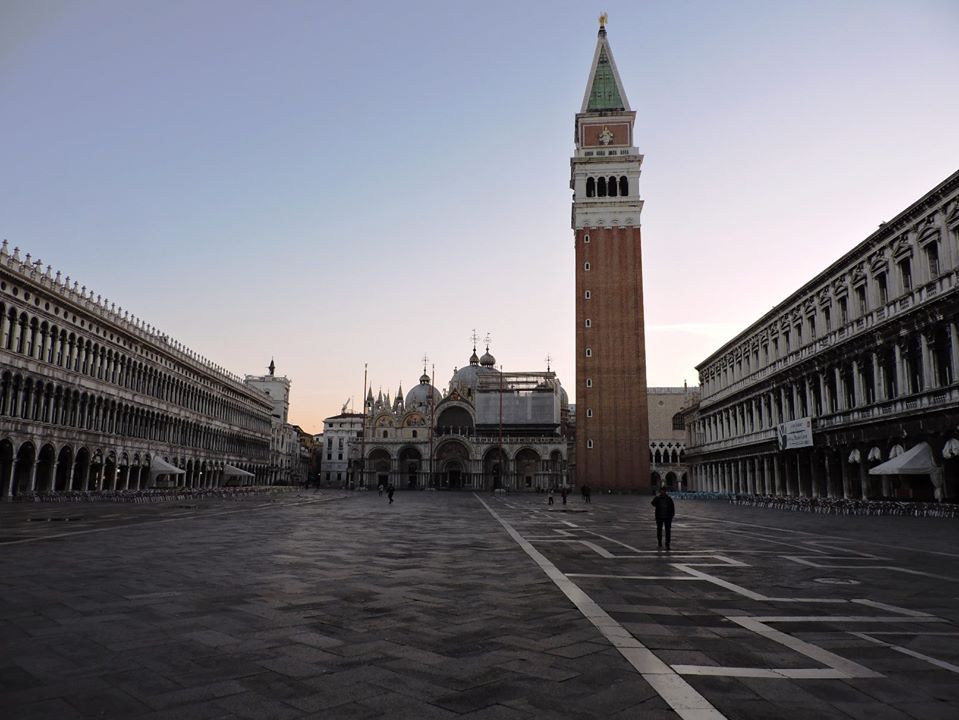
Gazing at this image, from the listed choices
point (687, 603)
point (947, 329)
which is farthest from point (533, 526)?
point (947, 329)

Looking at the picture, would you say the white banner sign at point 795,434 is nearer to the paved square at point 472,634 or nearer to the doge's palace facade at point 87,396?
the paved square at point 472,634

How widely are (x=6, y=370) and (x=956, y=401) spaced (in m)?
44.0

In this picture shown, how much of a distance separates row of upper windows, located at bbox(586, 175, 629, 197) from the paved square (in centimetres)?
5977

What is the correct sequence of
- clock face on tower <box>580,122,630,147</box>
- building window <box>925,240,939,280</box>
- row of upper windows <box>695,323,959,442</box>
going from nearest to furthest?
row of upper windows <box>695,323,959,442</box>
building window <box>925,240,939,280</box>
clock face on tower <box>580,122,630,147</box>

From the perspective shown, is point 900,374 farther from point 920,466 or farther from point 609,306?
point 609,306

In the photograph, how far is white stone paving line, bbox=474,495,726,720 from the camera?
421cm

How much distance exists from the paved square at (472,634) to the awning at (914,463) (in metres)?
15.3

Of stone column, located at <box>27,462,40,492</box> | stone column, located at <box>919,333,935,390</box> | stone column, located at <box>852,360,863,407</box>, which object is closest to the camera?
stone column, located at <box>919,333,935,390</box>

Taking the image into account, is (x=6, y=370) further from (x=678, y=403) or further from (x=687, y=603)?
(x=678, y=403)

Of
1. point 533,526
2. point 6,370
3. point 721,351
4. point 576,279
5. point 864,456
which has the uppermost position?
point 576,279

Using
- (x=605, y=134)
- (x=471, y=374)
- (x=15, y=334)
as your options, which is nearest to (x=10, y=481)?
(x=15, y=334)

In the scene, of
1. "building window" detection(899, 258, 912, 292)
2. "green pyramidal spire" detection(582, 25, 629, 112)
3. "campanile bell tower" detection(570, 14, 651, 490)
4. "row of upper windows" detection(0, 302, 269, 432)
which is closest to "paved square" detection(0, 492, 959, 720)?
"building window" detection(899, 258, 912, 292)

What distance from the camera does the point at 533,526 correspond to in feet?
69.5

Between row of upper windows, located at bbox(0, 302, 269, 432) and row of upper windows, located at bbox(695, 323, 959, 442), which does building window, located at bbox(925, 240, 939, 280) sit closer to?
row of upper windows, located at bbox(695, 323, 959, 442)
